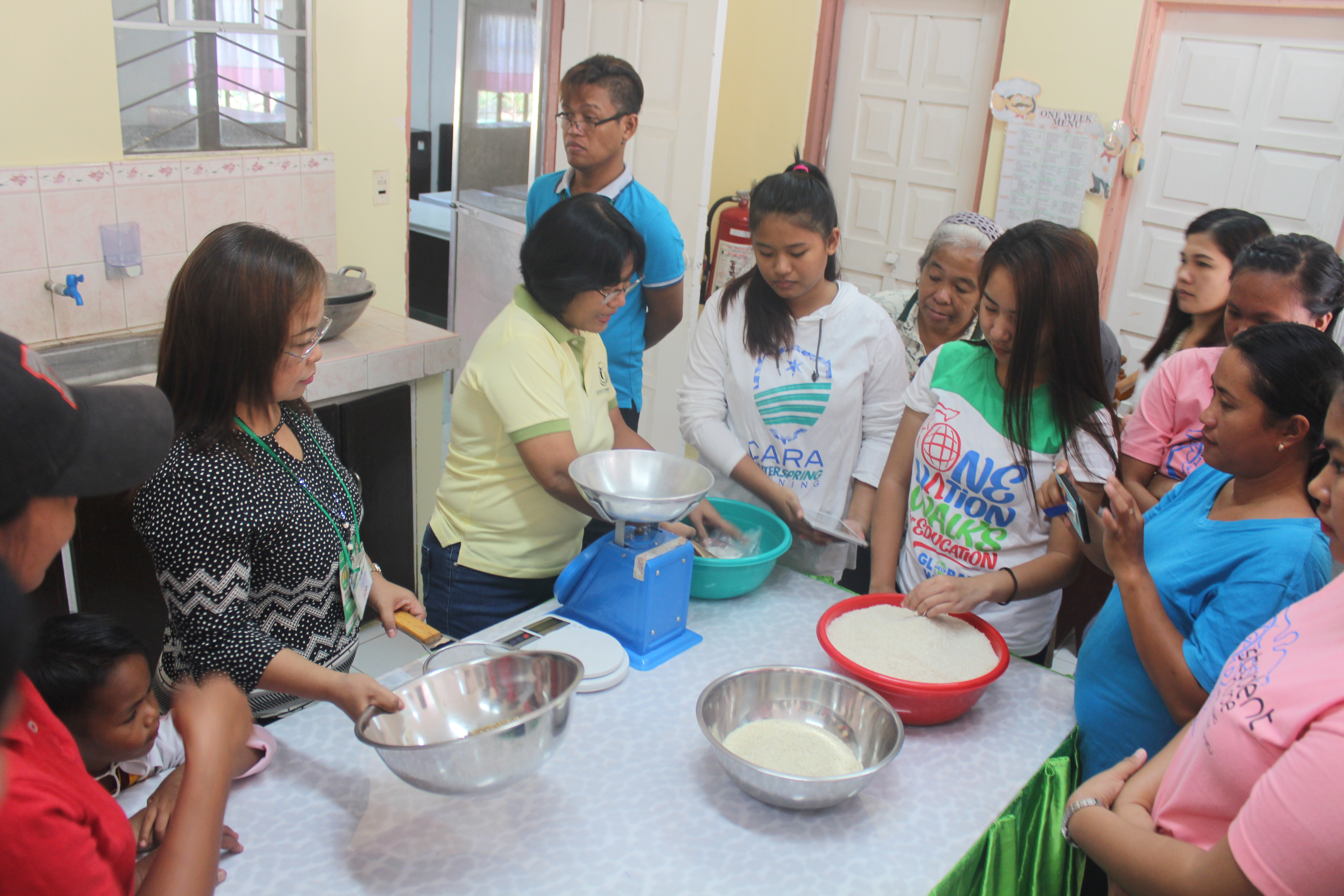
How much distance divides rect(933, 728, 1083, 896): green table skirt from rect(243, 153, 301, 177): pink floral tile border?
2.93 meters

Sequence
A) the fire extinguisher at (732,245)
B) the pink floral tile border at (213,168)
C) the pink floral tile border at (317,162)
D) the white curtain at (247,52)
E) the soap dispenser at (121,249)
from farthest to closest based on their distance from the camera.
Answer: the fire extinguisher at (732,245), the pink floral tile border at (317,162), the white curtain at (247,52), the pink floral tile border at (213,168), the soap dispenser at (121,249)

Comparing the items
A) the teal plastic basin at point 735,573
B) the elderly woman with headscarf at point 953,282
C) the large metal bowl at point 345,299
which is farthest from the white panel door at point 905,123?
the teal plastic basin at point 735,573

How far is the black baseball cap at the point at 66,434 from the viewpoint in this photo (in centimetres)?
71

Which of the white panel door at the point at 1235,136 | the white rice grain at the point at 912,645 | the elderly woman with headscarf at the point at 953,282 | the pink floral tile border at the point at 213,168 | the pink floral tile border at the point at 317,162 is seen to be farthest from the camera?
the white panel door at the point at 1235,136

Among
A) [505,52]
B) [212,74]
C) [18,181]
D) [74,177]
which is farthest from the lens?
[505,52]

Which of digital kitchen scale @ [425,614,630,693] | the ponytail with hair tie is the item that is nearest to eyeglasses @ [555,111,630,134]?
the ponytail with hair tie

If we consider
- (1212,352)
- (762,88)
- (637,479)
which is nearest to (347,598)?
(637,479)

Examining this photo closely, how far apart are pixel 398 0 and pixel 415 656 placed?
2.31m

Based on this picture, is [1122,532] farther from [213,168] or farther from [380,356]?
[213,168]

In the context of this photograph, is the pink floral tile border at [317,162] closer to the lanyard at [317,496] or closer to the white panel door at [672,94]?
the white panel door at [672,94]

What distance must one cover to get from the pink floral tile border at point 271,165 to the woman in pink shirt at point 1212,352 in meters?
2.73

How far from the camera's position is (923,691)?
145cm

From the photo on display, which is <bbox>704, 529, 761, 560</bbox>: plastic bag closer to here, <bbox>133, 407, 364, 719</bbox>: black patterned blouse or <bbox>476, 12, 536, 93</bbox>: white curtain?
<bbox>133, 407, 364, 719</bbox>: black patterned blouse

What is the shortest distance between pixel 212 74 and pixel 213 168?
0.34 metres
